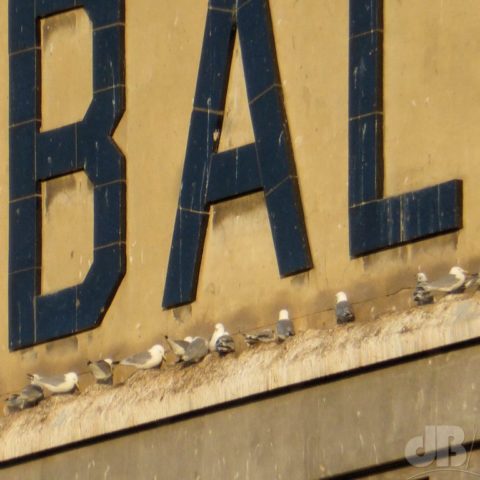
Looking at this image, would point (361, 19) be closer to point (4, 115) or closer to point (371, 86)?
point (371, 86)

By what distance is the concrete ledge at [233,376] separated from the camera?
33781 mm

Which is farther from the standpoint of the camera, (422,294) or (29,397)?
(29,397)

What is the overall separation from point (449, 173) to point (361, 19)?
77.5 inches

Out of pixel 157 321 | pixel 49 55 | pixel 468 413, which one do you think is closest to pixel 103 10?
pixel 49 55

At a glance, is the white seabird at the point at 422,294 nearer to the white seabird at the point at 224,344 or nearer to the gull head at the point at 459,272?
the gull head at the point at 459,272

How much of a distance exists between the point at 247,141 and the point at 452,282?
12.2 feet

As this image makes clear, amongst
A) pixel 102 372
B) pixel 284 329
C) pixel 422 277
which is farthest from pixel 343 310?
pixel 102 372

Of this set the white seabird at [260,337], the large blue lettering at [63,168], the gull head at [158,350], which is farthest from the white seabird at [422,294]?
the large blue lettering at [63,168]

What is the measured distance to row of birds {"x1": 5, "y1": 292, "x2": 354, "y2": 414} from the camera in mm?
35281

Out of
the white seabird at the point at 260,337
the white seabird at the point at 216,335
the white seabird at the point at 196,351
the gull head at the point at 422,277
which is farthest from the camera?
the white seabird at the point at 196,351

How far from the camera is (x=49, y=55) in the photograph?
38.9m

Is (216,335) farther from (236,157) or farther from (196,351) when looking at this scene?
(236,157)

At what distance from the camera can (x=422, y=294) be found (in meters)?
34.0

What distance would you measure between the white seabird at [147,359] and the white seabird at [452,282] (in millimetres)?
3590
